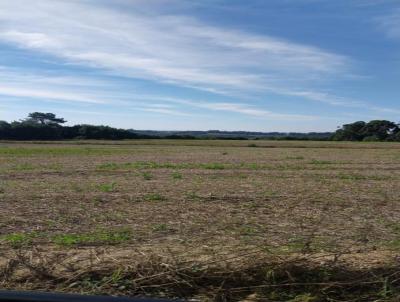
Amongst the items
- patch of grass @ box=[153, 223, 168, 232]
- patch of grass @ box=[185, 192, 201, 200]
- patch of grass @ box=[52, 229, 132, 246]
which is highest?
patch of grass @ box=[185, 192, 201, 200]

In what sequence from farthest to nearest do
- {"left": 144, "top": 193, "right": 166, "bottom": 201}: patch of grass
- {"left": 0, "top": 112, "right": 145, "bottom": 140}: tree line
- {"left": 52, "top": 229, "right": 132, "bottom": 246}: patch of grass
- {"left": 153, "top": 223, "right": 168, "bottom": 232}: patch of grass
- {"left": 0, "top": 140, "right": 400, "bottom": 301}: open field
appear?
{"left": 0, "top": 112, "right": 145, "bottom": 140}: tree line < {"left": 144, "top": 193, "right": 166, "bottom": 201}: patch of grass < {"left": 153, "top": 223, "right": 168, "bottom": 232}: patch of grass < {"left": 52, "top": 229, "right": 132, "bottom": 246}: patch of grass < {"left": 0, "top": 140, "right": 400, "bottom": 301}: open field

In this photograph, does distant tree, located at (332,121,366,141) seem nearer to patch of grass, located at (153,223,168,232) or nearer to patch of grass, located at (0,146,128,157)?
patch of grass, located at (0,146,128,157)

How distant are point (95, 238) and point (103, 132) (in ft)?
323

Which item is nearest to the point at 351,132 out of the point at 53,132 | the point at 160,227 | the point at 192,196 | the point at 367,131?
the point at 367,131

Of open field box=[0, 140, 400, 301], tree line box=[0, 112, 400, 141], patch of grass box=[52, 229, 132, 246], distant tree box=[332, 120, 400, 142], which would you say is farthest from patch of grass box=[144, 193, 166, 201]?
distant tree box=[332, 120, 400, 142]

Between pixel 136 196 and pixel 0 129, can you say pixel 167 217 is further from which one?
pixel 0 129

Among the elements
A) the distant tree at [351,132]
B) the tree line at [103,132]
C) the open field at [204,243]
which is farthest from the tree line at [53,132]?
the open field at [204,243]

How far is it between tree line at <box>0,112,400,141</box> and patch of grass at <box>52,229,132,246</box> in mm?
89413

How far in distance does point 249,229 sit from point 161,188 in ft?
22.7

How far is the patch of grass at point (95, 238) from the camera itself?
7.31 metres

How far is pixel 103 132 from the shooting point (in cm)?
10444

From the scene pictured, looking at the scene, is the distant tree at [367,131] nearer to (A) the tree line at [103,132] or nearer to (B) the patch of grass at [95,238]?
(A) the tree line at [103,132]

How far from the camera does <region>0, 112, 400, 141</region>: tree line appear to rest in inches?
3821

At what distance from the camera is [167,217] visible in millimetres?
9742
